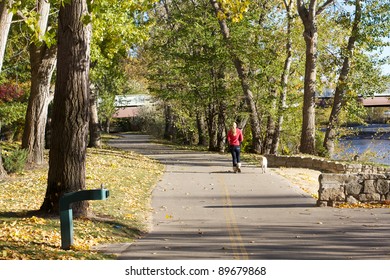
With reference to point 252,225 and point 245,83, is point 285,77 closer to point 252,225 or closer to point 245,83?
point 245,83

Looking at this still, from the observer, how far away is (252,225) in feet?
46.0

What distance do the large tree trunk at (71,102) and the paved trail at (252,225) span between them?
1.90 m

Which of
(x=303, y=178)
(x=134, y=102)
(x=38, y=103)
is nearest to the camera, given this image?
(x=303, y=178)

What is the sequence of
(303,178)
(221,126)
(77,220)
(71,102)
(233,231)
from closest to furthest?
(233,231), (77,220), (71,102), (303,178), (221,126)

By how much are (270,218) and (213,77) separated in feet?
92.6

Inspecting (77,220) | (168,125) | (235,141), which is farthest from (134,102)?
(77,220)

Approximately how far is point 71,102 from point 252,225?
13.8ft

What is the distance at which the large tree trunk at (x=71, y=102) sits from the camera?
13.5 meters

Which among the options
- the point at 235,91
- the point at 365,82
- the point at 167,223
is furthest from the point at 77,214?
the point at 235,91

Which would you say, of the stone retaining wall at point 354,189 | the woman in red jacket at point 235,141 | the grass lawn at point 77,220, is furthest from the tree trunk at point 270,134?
the stone retaining wall at point 354,189

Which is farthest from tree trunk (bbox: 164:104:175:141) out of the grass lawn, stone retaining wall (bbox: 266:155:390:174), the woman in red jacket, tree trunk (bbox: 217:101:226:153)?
the grass lawn
